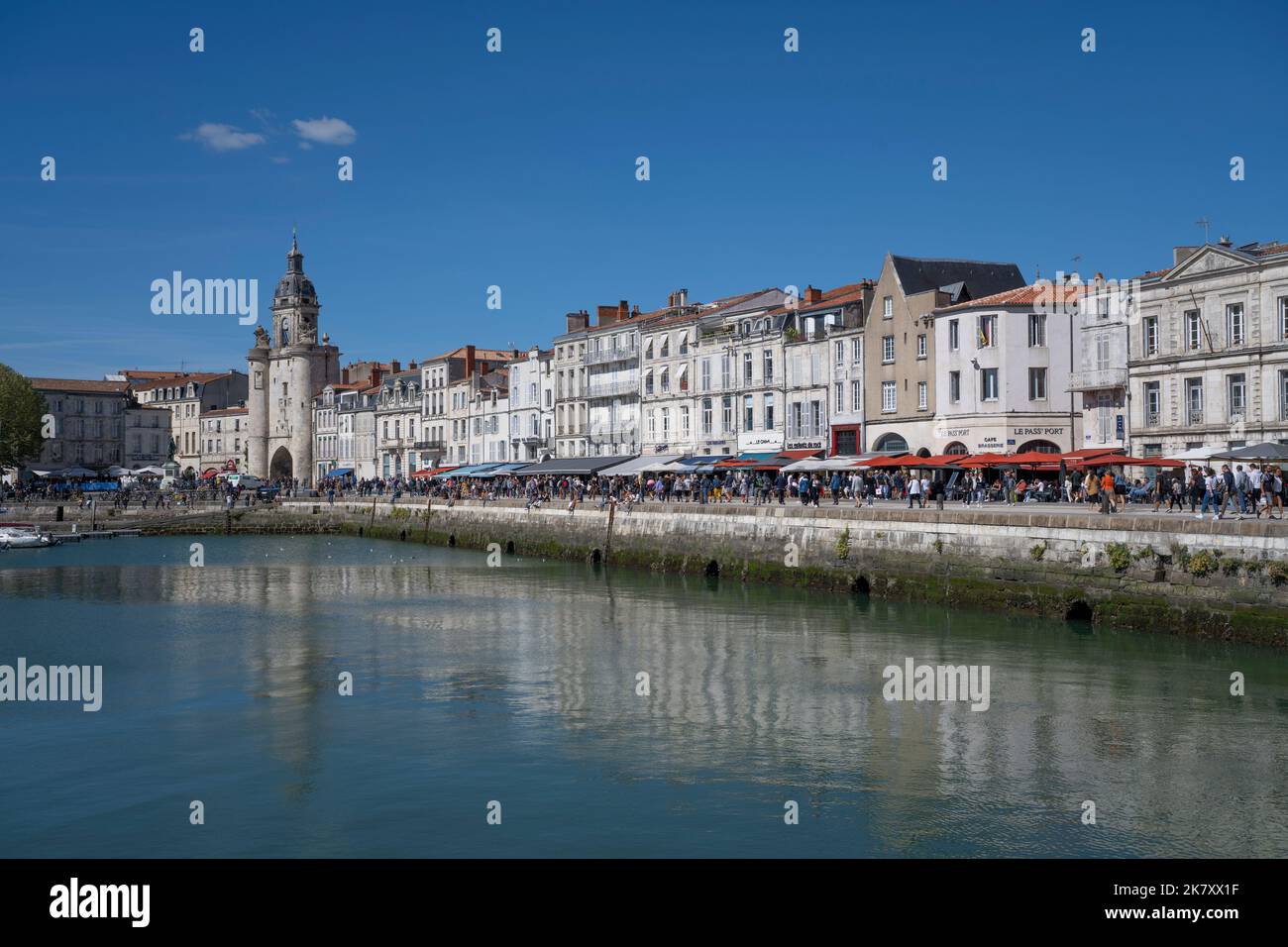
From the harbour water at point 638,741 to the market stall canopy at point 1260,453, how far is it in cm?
797

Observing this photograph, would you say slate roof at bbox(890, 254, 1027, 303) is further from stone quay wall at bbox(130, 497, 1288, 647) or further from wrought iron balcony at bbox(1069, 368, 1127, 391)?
stone quay wall at bbox(130, 497, 1288, 647)

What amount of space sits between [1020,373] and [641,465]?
20.8 metres

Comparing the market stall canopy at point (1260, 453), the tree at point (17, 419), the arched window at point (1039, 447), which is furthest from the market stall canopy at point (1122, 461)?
the tree at point (17, 419)

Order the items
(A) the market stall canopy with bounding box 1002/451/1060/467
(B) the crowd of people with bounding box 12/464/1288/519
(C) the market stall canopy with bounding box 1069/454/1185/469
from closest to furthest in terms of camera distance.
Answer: (B) the crowd of people with bounding box 12/464/1288/519 < (C) the market stall canopy with bounding box 1069/454/1185/469 < (A) the market stall canopy with bounding box 1002/451/1060/467

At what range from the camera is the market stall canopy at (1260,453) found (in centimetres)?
2995

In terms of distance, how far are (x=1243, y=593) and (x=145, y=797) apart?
1942cm

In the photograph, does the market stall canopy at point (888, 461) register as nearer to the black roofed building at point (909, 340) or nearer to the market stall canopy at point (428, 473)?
the black roofed building at point (909, 340)

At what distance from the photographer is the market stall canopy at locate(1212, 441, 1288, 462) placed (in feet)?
98.3

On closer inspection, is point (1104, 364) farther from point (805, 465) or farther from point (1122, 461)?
point (805, 465)

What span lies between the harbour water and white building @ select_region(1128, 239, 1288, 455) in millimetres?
14102

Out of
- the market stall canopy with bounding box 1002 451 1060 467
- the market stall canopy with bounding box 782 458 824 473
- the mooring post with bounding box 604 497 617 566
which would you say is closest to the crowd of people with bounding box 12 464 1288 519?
the mooring post with bounding box 604 497 617 566
